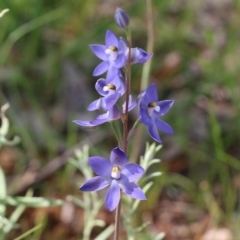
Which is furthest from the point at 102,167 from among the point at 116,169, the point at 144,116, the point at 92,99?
Answer: the point at 92,99

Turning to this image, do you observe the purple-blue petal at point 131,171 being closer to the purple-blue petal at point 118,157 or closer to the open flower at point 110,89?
the purple-blue petal at point 118,157

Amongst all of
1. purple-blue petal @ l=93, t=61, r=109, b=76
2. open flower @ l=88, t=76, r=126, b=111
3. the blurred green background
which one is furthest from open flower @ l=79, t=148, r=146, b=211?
the blurred green background

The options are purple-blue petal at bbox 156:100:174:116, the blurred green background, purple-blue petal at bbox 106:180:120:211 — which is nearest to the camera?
purple-blue petal at bbox 106:180:120:211

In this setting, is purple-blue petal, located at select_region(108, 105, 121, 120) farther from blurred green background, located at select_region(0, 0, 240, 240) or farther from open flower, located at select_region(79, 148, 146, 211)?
blurred green background, located at select_region(0, 0, 240, 240)

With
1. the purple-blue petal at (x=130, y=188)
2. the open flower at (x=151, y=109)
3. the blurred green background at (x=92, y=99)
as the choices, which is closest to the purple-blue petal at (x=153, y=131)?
the open flower at (x=151, y=109)

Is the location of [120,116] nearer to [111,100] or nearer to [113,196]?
[111,100]

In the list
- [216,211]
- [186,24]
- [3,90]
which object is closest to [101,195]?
[216,211]

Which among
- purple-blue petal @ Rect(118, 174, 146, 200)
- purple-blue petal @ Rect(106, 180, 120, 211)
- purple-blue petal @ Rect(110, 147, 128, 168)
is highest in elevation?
purple-blue petal @ Rect(110, 147, 128, 168)
